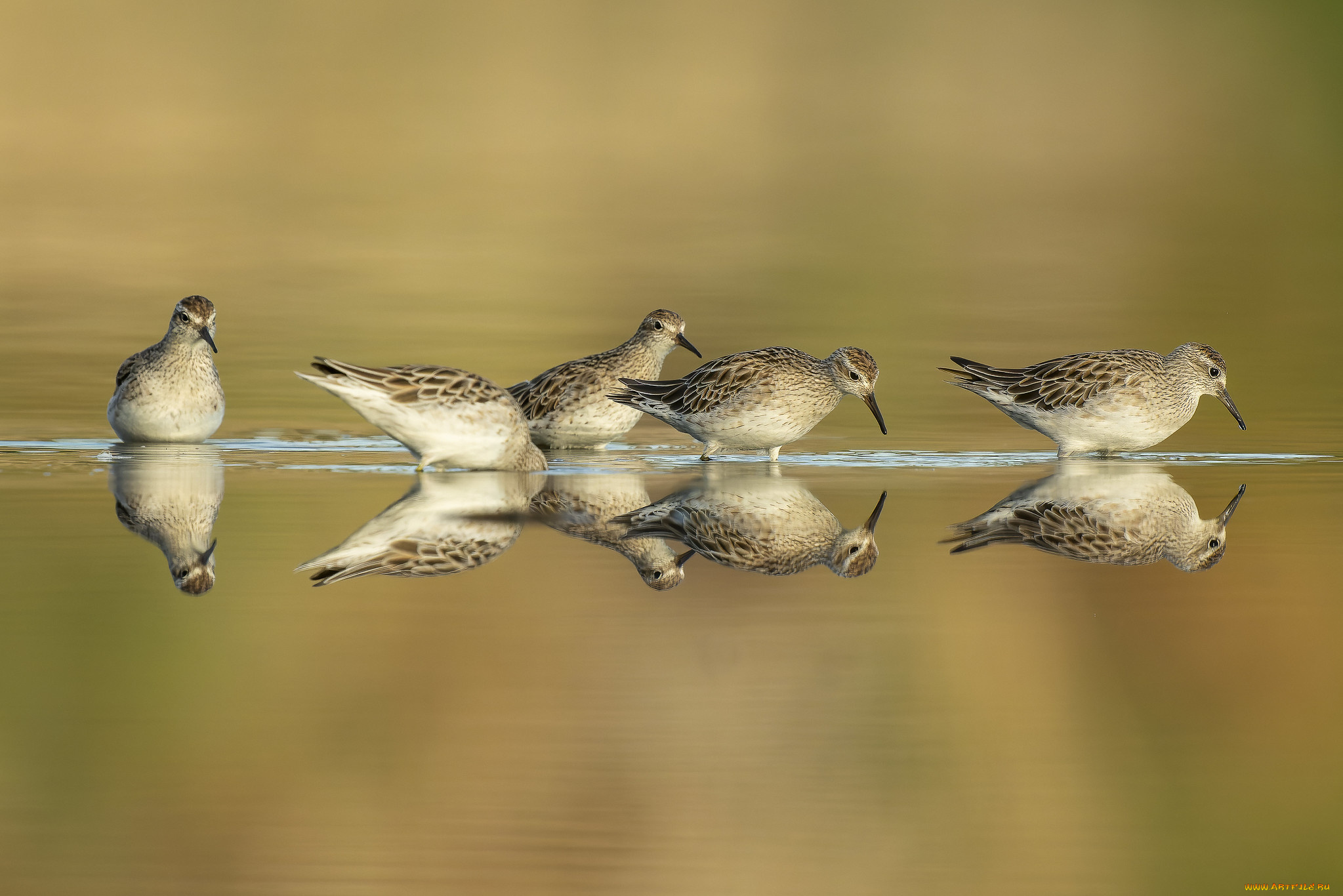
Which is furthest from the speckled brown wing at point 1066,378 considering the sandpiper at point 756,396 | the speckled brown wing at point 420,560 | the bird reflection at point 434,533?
the speckled brown wing at point 420,560

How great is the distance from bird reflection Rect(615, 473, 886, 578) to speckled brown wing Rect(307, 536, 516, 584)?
38.8 inches

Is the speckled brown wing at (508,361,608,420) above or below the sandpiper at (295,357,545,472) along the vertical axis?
below

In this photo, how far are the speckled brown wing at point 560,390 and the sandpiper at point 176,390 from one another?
2.52 m

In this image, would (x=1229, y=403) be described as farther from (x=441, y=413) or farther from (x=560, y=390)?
(x=441, y=413)

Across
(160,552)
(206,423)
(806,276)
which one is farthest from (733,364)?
(806,276)

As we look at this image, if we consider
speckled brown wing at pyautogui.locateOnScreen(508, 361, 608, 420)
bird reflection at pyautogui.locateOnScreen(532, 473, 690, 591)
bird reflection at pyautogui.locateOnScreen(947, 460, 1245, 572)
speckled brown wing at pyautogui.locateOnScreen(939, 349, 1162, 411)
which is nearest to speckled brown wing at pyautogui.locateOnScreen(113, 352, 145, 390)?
speckled brown wing at pyautogui.locateOnScreen(508, 361, 608, 420)

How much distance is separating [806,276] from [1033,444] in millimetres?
17887

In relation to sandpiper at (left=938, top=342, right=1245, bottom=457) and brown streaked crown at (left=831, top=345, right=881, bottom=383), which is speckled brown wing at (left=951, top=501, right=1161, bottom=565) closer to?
sandpiper at (left=938, top=342, right=1245, bottom=457)

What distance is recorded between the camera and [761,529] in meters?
10.9

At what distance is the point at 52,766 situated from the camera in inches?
260

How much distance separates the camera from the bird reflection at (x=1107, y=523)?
34.1ft

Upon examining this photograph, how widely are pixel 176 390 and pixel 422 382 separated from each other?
2.91 m

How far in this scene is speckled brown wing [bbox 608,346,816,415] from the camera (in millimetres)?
14594

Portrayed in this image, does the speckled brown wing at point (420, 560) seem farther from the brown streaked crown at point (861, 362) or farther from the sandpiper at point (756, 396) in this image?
the brown streaked crown at point (861, 362)
